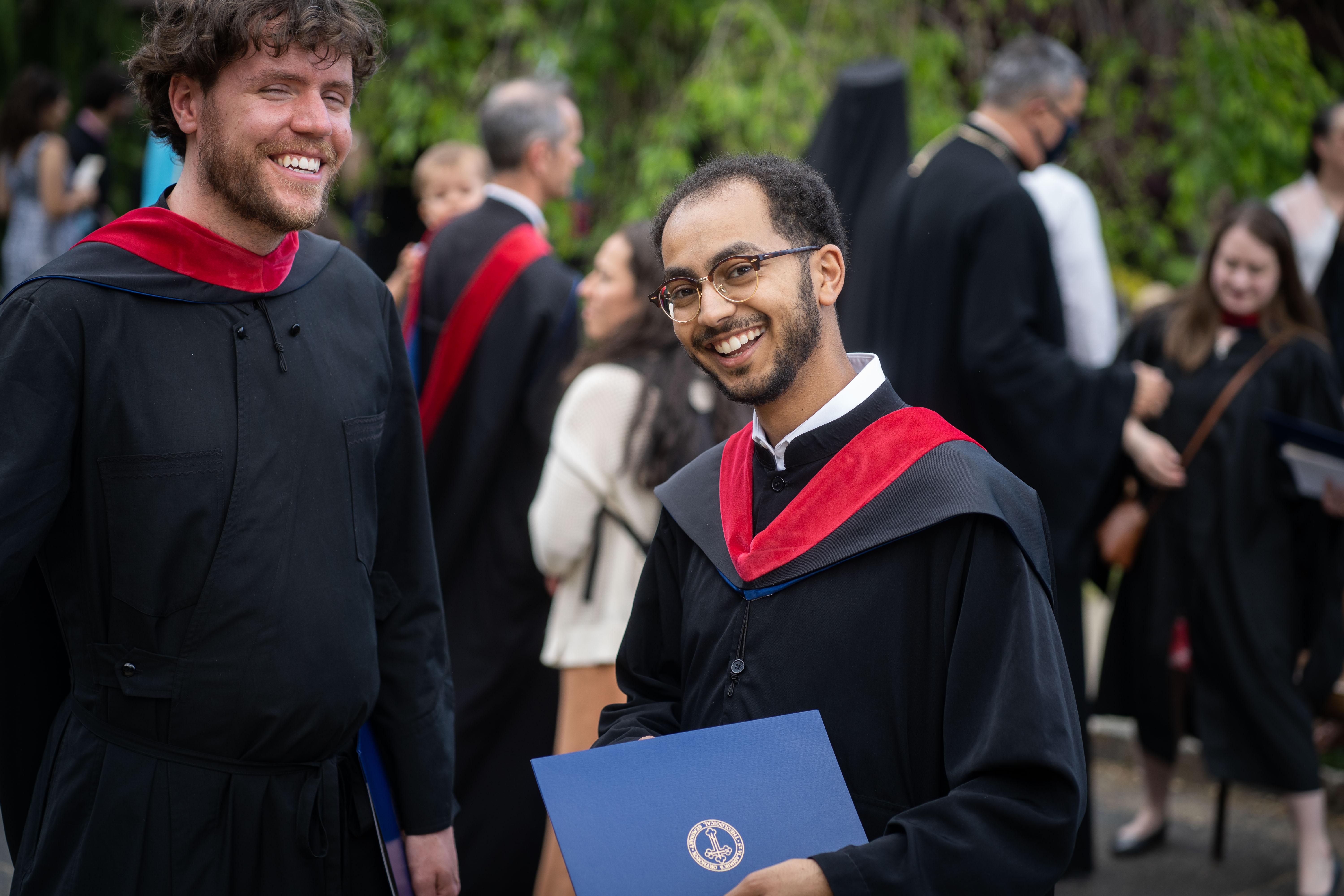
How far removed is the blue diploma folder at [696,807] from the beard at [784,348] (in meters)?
0.49

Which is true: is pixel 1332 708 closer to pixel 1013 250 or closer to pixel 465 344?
pixel 1013 250

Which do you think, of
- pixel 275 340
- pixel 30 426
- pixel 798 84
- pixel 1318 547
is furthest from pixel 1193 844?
pixel 30 426

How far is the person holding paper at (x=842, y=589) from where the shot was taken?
1718 millimetres

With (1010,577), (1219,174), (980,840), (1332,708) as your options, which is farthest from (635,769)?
(1219,174)

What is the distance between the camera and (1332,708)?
4.79 m

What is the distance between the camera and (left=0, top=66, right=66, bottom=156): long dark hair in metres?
8.38

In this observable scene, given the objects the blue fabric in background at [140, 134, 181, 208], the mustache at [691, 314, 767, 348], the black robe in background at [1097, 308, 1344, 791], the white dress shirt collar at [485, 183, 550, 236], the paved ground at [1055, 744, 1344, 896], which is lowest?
the paved ground at [1055, 744, 1344, 896]

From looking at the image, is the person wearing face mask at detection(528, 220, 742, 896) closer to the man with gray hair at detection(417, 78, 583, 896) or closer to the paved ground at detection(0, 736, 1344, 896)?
the man with gray hair at detection(417, 78, 583, 896)

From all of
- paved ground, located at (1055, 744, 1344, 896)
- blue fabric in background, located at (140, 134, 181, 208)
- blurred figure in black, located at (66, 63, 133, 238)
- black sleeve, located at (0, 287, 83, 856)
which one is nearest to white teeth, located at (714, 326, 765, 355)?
black sleeve, located at (0, 287, 83, 856)

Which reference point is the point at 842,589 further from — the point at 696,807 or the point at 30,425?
the point at 30,425

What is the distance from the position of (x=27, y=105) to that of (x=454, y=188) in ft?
13.3

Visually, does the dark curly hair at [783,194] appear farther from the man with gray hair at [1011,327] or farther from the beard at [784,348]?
the man with gray hair at [1011,327]

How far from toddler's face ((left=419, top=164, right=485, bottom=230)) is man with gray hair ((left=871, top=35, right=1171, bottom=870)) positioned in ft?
6.66

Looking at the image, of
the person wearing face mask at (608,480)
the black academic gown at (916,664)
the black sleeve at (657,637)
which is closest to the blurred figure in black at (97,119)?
the person wearing face mask at (608,480)
